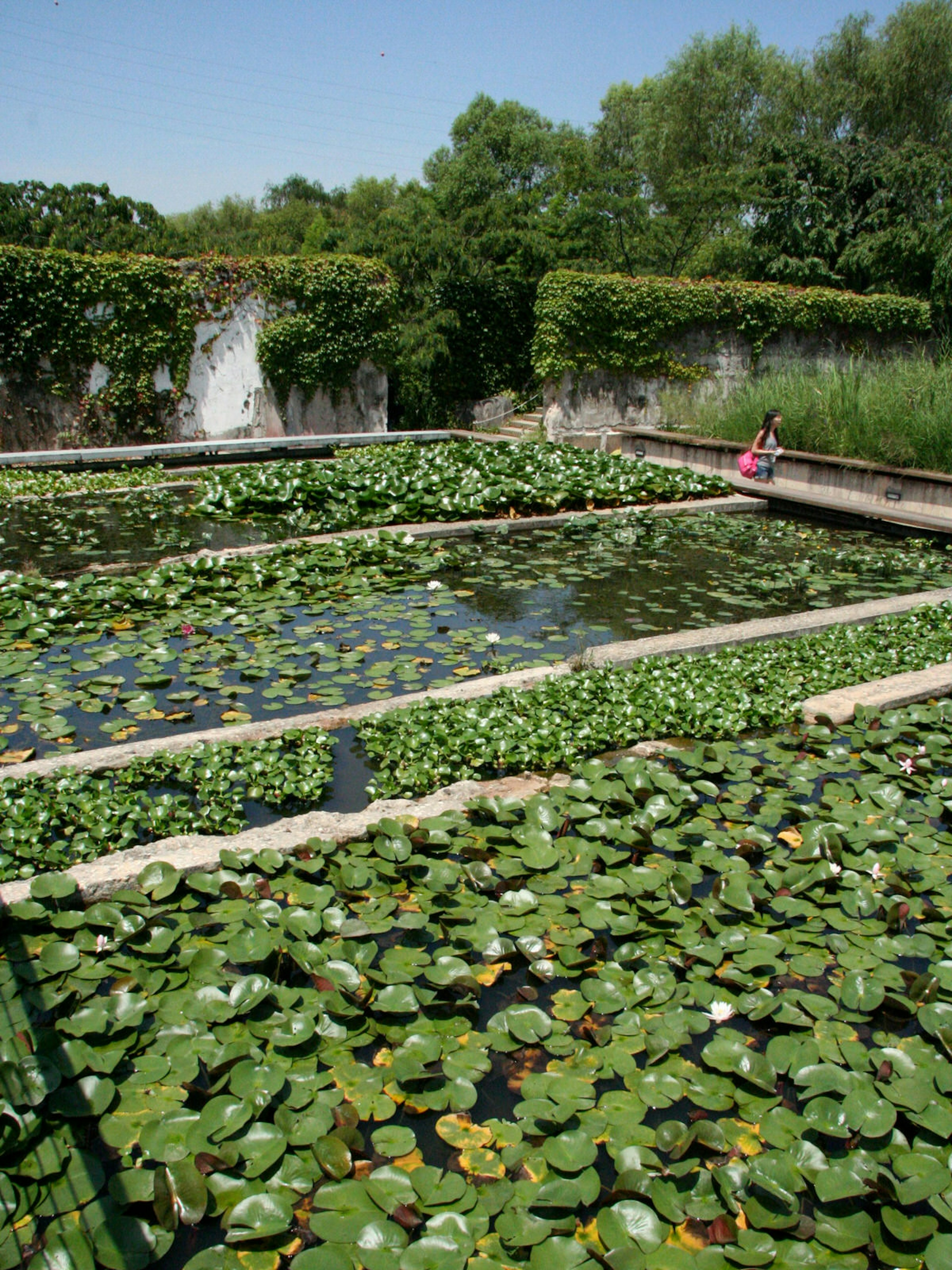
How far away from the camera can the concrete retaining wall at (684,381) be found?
16.5 metres

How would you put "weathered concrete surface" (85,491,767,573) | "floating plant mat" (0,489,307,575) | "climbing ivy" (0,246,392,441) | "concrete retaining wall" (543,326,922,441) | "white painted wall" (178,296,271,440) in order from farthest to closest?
"concrete retaining wall" (543,326,922,441), "white painted wall" (178,296,271,440), "climbing ivy" (0,246,392,441), "floating plant mat" (0,489,307,575), "weathered concrete surface" (85,491,767,573)

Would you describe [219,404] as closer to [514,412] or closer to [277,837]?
[514,412]

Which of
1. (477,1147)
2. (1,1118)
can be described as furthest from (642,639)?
(1,1118)

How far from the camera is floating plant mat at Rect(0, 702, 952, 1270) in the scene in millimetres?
1776

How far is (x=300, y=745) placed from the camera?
147 inches

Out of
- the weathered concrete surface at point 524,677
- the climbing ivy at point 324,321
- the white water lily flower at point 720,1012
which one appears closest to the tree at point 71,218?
the climbing ivy at point 324,321

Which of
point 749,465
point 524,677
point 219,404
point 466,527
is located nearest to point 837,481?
point 749,465

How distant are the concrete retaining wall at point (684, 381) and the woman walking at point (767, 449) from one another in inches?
191

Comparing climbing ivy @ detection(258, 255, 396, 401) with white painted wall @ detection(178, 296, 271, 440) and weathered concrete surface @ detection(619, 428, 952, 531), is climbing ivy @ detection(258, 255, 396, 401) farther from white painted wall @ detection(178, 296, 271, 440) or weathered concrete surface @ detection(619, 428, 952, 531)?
weathered concrete surface @ detection(619, 428, 952, 531)

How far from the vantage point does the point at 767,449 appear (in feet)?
35.4

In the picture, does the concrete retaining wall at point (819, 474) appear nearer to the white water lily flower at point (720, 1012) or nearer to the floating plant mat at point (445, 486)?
the floating plant mat at point (445, 486)

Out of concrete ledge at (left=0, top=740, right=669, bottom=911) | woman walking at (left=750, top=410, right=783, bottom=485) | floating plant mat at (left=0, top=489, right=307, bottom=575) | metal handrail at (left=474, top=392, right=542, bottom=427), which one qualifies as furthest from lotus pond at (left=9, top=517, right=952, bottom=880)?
metal handrail at (left=474, top=392, right=542, bottom=427)

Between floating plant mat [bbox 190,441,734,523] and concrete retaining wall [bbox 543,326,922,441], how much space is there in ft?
17.9

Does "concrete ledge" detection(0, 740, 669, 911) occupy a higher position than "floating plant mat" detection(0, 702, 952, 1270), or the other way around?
"concrete ledge" detection(0, 740, 669, 911)
